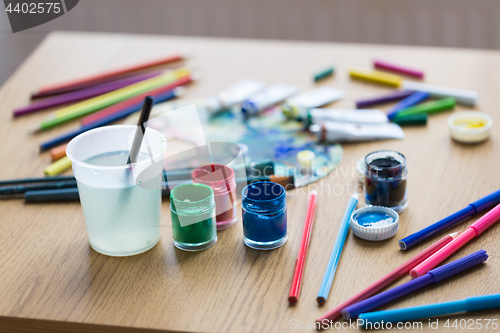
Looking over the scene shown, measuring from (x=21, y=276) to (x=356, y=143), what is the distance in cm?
54

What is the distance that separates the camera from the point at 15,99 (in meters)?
1.10

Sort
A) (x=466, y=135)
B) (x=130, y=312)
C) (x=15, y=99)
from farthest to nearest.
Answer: (x=15, y=99) < (x=466, y=135) < (x=130, y=312)

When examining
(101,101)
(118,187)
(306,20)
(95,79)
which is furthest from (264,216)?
(306,20)

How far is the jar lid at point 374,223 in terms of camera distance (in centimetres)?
65

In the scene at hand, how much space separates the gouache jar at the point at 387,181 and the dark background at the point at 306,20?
1.36m

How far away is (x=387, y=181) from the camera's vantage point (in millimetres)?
697

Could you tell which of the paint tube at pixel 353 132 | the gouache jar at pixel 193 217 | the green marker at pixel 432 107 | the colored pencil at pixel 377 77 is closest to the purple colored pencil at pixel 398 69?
the colored pencil at pixel 377 77

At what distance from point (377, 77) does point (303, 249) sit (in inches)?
23.0

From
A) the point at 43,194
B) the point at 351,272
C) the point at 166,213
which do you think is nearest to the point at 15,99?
the point at 43,194

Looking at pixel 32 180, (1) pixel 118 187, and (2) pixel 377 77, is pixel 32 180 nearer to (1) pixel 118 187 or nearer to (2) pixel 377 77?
(1) pixel 118 187

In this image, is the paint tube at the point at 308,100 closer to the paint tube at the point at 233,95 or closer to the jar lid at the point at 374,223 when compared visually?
the paint tube at the point at 233,95

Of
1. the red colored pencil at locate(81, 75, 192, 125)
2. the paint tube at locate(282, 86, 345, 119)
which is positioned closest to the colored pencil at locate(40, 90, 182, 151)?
the red colored pencil at locate(81, 75, 192, 125)

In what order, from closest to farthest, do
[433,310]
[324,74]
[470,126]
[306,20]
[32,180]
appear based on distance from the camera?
[433,310] → [32,180] → [470,126] → [324,74] → [306,20]

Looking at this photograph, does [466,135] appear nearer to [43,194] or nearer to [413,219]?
[413,219]
